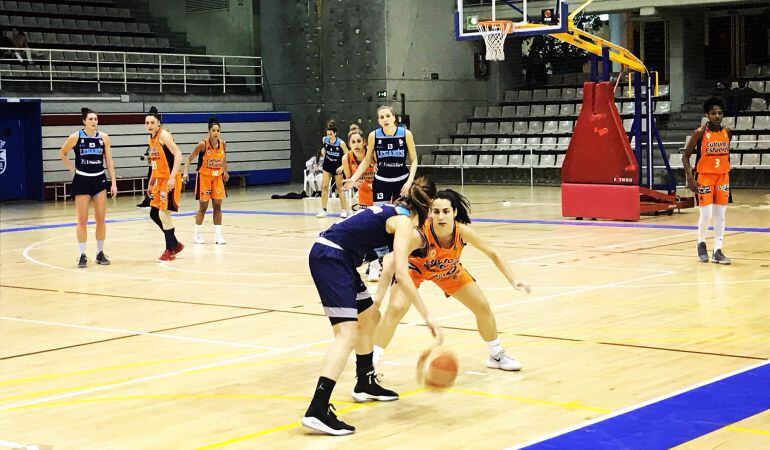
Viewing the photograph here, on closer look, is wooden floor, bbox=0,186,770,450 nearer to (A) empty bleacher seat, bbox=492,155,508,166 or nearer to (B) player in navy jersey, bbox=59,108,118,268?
(B) player in navy jersey, bbox=59,108,118,268

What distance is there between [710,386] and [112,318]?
5.44m

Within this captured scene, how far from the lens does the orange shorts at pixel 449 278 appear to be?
6934 millimetres

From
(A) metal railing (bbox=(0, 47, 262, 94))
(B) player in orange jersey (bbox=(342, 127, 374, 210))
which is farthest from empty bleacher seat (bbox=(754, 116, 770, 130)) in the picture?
(A) metal railing (bbox=(0, 47, 262, 94))

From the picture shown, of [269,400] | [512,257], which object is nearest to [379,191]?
[512,257]

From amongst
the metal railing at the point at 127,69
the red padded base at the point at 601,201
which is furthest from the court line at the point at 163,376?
the metal railing at the point at 127,69

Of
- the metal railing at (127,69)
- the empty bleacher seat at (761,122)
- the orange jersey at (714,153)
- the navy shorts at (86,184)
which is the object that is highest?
the metal railing at (127,69)

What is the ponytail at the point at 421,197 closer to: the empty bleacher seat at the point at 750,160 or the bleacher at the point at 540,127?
the empty bleacher seat at the point at 750,160

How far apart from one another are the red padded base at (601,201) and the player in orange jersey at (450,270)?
427 inches

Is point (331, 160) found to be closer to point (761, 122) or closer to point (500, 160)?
point (500, 160)

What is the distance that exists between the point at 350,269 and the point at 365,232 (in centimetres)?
23

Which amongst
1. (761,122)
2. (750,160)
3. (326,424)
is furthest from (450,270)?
(761,122)

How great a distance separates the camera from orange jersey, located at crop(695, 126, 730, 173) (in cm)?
1233

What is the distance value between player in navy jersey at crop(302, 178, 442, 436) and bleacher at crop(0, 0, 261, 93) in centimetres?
2110

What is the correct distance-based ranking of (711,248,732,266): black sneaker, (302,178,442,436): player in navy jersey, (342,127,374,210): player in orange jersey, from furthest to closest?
(342,127,374,210): player in orange jersey
(711,248,732,266): black sneaker
(302,178,442,436): player in navy jersey
